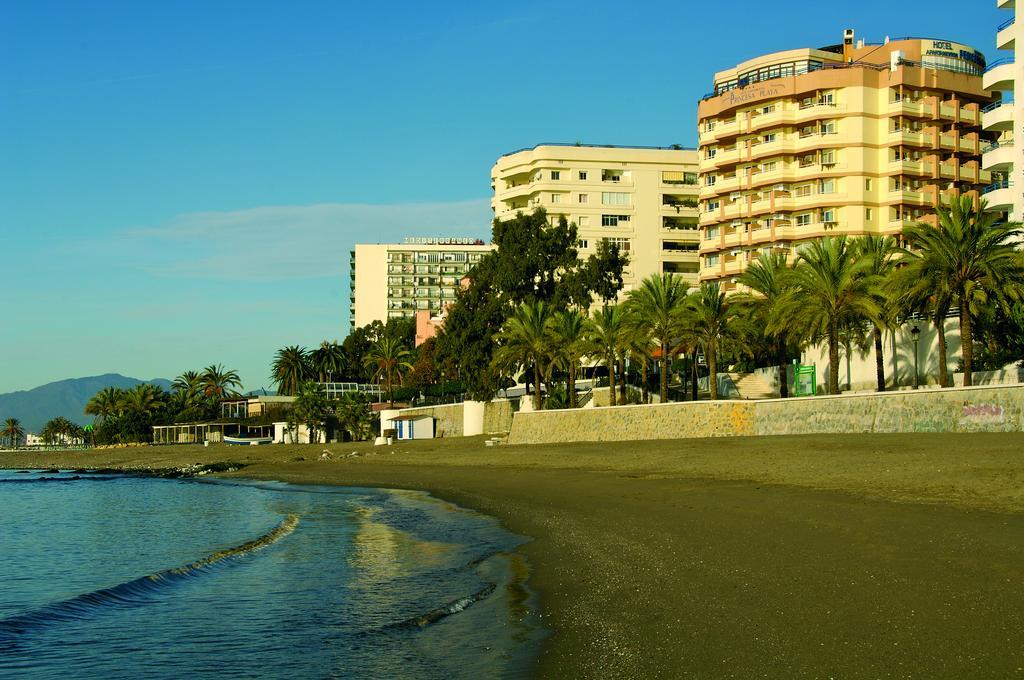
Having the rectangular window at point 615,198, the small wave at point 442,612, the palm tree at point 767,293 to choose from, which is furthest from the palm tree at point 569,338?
the rectangular window at point 615,198

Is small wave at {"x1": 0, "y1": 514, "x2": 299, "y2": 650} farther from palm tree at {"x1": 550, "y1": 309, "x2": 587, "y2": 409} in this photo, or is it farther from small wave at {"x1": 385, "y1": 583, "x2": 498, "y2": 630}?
palm tree at {"x1": 550, "y1": 309, "x2": 587, "y2": 409}

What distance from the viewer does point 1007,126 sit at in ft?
219

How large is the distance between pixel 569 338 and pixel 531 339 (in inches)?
94.7

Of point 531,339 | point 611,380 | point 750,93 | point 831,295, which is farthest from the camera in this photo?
point 750,93

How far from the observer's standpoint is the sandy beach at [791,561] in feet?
29.3

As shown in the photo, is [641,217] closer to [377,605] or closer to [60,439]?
[377,605]

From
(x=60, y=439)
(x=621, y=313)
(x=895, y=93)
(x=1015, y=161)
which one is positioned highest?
(x=895, y=93)

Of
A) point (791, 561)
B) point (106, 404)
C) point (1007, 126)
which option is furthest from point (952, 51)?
point (106, 404)

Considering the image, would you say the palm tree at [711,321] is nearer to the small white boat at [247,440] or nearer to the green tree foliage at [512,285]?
the green tree foliage at [512,285]

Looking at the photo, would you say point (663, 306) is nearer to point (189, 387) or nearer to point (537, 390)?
point (537, 390)

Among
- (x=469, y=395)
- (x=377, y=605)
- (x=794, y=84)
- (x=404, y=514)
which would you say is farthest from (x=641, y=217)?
(x=377, y=605)

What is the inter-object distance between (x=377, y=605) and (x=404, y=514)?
14851 millimetres

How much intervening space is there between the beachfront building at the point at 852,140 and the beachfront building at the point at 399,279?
312 ft

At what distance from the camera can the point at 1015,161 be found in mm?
63406
